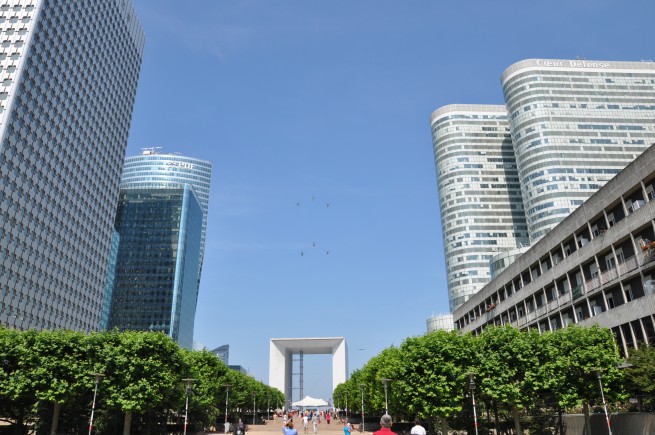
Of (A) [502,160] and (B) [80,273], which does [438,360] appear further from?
(A) [502,160]

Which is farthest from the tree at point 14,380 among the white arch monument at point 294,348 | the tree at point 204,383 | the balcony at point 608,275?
the white arch monument at point 294,348

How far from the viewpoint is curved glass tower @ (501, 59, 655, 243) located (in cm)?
13488

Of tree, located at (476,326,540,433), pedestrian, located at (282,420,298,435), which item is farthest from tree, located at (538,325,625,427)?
pedestrian, located at (282,420,298,435)

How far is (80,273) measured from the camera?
118 meters

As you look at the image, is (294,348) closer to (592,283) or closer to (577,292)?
(577,292)

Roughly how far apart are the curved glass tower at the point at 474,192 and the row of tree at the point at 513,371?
375 feet

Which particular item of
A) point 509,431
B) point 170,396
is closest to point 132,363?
point 170,396

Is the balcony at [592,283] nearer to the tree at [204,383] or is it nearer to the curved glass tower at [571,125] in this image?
the tree at [204,383]

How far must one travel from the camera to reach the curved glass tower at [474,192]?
157 m

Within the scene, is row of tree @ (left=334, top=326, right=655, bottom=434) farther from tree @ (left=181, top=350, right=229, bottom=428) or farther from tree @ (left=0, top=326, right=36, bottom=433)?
tree @ (left=0, top=326, right=36, bottom=433)

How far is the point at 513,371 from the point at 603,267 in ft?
46.2

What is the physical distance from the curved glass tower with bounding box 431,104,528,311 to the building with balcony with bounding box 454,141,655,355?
308 ft

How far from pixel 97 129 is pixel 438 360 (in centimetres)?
11131

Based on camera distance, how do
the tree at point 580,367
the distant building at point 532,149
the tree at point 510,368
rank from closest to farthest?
the tree at point 580,367
the tree at point 510,368
the distant building at point 532,149
